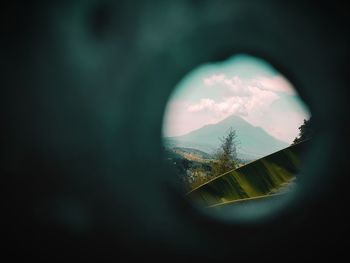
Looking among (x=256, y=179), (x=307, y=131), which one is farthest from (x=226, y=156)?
(x=256, y=179)

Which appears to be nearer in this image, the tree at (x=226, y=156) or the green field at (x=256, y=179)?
the green field at (x=256, y=179)

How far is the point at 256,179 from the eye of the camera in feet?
5.87

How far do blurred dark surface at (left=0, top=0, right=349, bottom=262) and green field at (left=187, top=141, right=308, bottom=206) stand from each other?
0.23 m

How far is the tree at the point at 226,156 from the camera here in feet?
17.1

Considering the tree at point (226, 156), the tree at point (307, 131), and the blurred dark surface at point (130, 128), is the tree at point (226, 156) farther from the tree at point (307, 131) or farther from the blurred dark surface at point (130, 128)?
the blurred dark surface at point (130, 128)

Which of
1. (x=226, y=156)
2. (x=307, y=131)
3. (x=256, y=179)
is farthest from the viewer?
(x=226, y=156)

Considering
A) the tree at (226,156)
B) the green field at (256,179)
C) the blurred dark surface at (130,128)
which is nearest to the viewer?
the blurred dark surface at (130,128)

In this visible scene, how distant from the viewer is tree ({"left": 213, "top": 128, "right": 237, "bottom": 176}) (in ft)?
17.1

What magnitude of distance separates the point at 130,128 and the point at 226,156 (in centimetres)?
429

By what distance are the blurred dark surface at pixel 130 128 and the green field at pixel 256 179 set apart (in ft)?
0.76

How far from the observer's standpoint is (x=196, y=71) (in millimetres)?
1583

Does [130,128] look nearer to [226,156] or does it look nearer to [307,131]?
[307,131]

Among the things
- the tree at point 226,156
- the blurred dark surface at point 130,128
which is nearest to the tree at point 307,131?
the blurred dark surface at point 130,128

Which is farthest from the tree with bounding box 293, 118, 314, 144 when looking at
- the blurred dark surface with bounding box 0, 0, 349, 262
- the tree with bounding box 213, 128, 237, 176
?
the tree with bounding box 213, 128, 237, 176
